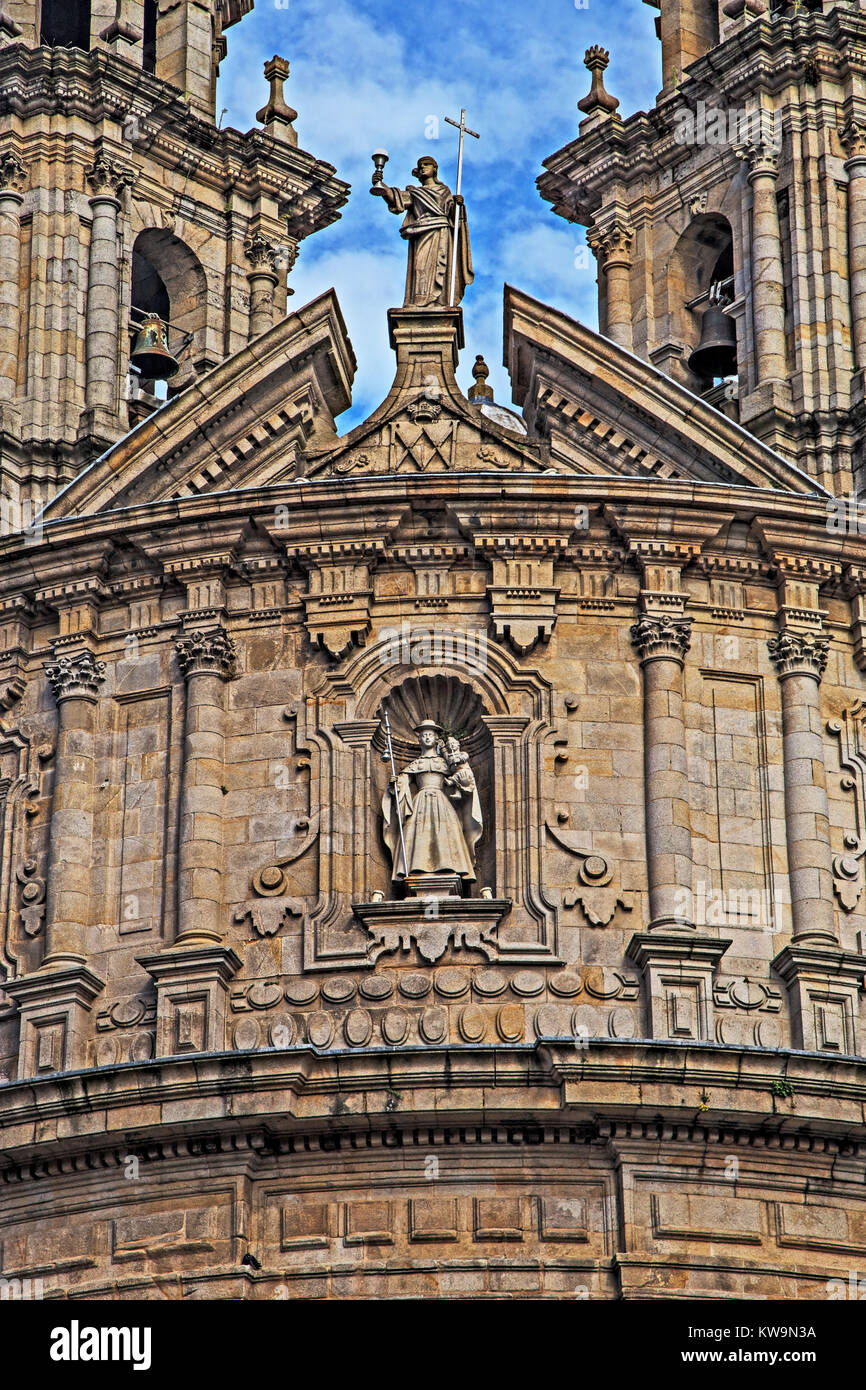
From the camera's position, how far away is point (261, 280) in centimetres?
5669

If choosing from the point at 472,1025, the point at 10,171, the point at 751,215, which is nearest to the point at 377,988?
the point at 472,1025

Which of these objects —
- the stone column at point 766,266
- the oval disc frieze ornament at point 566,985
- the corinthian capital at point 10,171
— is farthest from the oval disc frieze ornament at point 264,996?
the corinthian capital at point 10,171

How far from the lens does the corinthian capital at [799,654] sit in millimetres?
39625

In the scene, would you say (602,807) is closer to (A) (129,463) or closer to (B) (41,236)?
(A) (129,463)

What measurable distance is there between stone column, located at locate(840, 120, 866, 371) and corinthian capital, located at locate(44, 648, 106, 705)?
1566 cm

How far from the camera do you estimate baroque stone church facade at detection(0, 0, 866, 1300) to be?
118 ft

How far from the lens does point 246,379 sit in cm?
4378

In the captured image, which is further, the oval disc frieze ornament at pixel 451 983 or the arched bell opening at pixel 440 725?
the arched bell opening at pixel 440 725

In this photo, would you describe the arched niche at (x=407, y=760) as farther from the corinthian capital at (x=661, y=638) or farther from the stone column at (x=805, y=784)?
the stone column at (x=805, y=784)

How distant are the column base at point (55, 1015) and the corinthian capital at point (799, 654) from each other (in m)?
7.78

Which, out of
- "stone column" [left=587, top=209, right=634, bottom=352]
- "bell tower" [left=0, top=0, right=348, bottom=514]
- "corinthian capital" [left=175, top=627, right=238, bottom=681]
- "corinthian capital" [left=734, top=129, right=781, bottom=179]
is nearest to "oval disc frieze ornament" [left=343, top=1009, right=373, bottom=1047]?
"corinthian capital" [left=175, top=627, right=238, bottom=681]

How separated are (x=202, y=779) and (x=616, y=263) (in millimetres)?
18573

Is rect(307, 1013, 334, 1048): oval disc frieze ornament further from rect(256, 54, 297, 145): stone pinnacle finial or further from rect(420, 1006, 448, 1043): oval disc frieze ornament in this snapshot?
rect(256, 54, 297, 145): stone pinnacle finial
